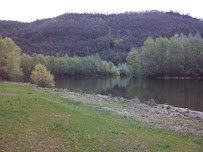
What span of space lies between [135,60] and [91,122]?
94.9 meters

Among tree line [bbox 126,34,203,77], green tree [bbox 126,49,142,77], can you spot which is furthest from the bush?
green tree [bbox 126,49,142,77]

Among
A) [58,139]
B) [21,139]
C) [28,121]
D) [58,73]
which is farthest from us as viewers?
[58,73]

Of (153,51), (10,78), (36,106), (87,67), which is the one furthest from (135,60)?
(36,106)

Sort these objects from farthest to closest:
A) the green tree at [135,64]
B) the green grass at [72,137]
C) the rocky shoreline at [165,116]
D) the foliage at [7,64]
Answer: the green tree at [135,64] → the foliage at [7,64] → the rocky shoreline at [165,116] → the green grass at [72,137]

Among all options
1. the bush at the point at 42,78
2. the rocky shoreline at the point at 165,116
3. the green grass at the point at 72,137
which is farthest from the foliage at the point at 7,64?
the green grass at the point at 72,137

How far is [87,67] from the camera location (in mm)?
129000

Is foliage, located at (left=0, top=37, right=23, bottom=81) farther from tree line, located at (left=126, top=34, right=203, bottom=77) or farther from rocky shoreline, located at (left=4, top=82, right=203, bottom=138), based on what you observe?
tree line, located at (left=126, top=34, right=203, bottom=77)

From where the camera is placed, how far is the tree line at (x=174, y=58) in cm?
8011

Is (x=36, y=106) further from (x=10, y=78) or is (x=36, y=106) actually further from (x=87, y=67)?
(x=87, y=67)

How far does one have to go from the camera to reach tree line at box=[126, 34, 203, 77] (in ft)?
263

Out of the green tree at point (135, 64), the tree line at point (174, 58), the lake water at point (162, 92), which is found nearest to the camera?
the lake water at point (162, 92)

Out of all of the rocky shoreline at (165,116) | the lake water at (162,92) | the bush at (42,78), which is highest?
the bush at (42,78)

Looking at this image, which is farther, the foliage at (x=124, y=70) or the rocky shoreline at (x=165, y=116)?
the foliage at (x=124, y=70)

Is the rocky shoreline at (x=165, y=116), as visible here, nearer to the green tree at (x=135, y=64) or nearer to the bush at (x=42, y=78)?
the bush at (x=42, y=78)
